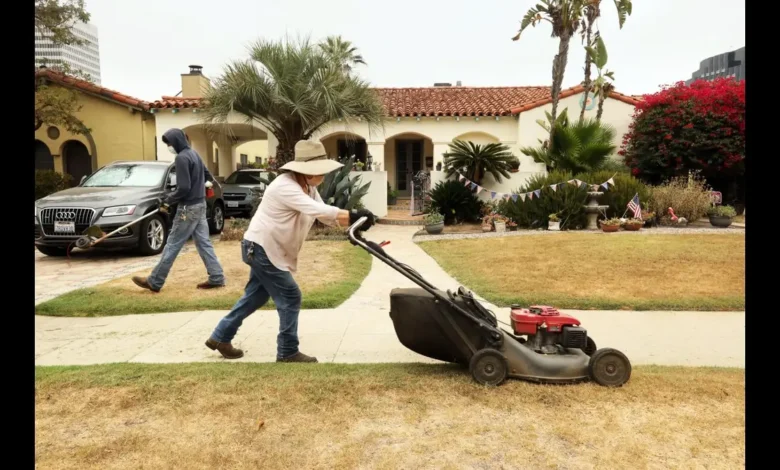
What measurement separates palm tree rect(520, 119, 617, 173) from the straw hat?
12.3 meters

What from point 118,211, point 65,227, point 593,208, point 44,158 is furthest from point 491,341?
point 44,158

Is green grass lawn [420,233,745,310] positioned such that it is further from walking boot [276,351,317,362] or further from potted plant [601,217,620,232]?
walking boot [276,351,317,362]

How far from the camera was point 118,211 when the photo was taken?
934 centimetres

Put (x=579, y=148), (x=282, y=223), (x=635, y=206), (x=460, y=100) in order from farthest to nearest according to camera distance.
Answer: (x=460, y=100) < (x=579, y=148) < (x=635, y=206) < (x=282, y=223)

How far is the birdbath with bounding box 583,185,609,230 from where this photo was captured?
1313 centimetres

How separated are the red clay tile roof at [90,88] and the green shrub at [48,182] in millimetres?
3097

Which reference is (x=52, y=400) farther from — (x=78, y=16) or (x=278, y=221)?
(x=78, y=16)

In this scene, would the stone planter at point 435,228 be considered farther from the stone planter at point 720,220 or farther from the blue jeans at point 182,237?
the blue jeans at point 182,237

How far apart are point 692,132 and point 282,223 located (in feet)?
49.0

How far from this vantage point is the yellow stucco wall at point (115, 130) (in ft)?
61.4

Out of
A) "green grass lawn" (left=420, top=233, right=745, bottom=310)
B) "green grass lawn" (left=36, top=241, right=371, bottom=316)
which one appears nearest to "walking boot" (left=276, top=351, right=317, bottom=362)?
"green grass lawn" (left=36, top=241, right=371, bottom=316)

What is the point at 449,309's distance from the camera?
3680 mm

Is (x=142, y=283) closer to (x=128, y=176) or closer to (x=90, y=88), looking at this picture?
(x=128, y=176)

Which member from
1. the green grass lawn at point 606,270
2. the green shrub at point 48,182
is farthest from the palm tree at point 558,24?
the green shrub at point 48,182
